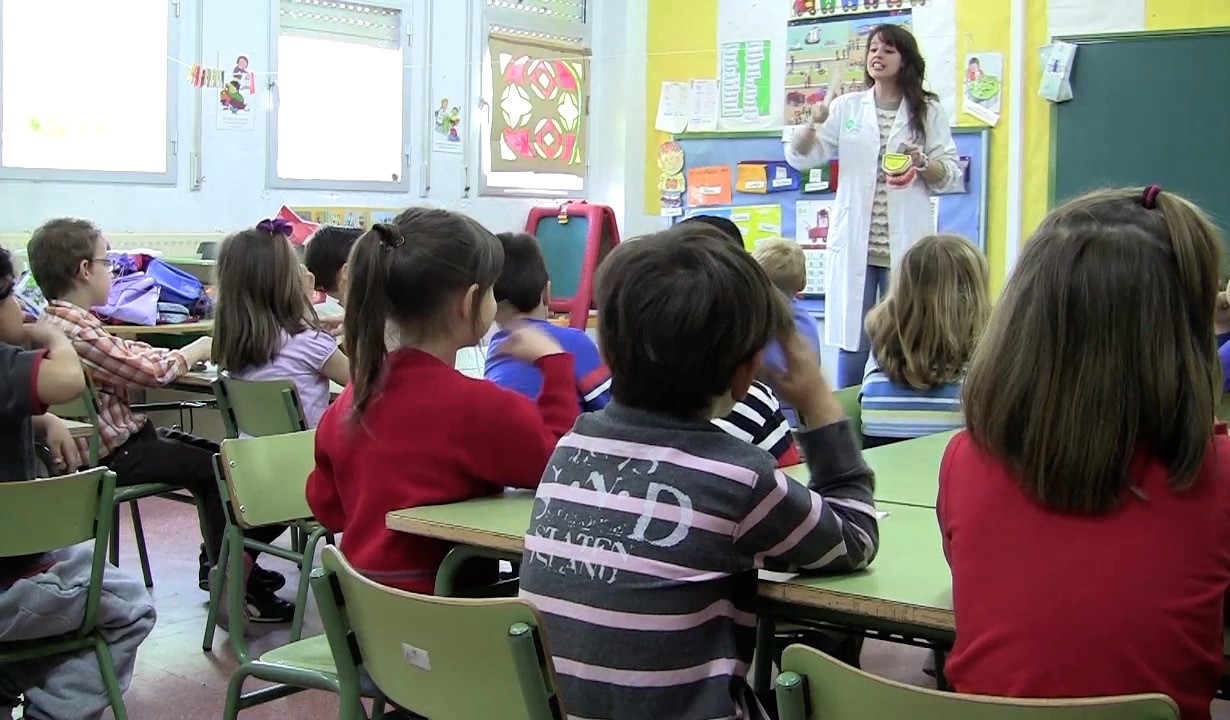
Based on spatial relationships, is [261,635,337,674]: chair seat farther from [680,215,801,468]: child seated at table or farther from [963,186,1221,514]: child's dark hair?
[963,186,1221,514]: child's dark hair

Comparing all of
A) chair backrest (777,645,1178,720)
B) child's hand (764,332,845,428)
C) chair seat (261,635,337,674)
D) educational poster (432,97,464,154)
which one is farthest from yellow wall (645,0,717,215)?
chair backrest (777,645,1178,720)

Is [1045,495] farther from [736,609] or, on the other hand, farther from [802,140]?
[802,140]

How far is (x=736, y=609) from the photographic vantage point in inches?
56.2

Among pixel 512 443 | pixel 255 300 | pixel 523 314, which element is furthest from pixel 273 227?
pixel 512 443

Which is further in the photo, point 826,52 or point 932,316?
point 826,52

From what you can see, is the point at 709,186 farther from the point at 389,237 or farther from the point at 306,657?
the point at 306,657

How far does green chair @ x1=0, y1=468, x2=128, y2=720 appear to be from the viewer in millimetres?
2049

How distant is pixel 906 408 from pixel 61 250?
232 centimetres

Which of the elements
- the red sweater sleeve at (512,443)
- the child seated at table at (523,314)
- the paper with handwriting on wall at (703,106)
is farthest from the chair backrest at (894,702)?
the paper with handwriting on wall at (703,106)

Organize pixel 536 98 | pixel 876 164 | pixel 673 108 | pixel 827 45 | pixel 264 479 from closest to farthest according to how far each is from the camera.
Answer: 1. pixel 264 479
2. pixel 876 164
3. pixel 827 45
4. pixel 673 108
5. pixel 536 98

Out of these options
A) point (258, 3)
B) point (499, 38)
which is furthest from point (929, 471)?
point (499, 38)

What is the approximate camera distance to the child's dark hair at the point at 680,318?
141 centimetres

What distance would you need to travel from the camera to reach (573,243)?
6.65m

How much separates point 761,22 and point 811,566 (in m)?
5.31
